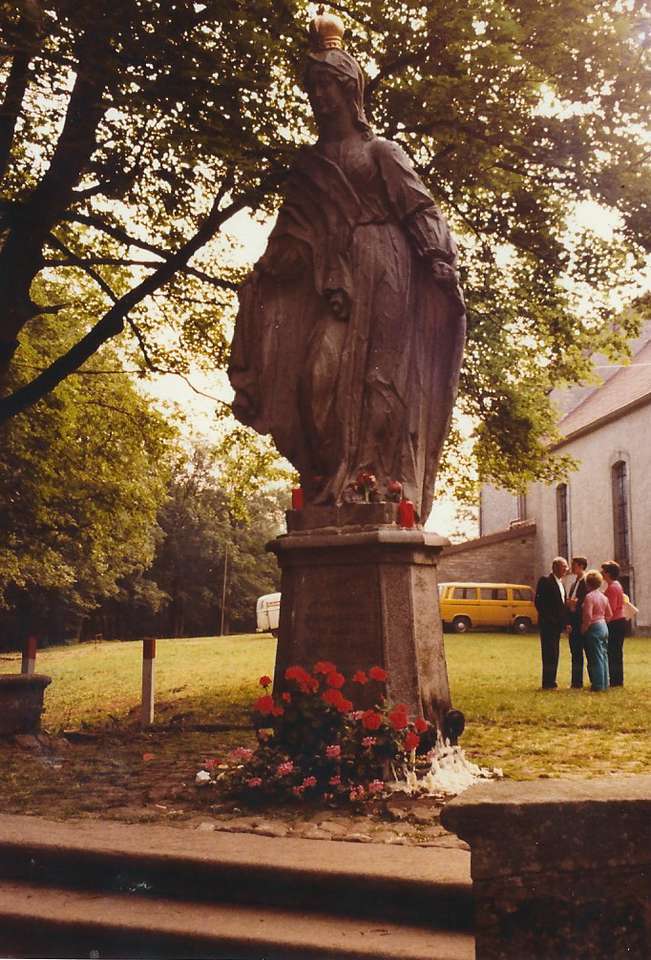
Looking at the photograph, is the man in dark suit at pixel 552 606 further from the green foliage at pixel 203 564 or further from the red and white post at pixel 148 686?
the green foliage at pixel 203 564

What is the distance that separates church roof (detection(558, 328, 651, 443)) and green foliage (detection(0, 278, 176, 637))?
17039 mm

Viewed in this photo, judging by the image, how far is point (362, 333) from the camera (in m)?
6.19

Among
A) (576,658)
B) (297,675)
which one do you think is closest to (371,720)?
(297,675)

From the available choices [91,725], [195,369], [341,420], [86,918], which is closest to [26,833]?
[86,918]

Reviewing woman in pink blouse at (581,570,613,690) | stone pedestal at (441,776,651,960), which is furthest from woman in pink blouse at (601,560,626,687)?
stone pedestal at (441,776,651,960)

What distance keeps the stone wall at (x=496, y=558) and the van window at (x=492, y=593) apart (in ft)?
13.9

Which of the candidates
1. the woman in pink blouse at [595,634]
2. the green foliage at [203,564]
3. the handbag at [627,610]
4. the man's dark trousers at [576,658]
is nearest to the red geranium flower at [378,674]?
the woman in pink blouse at [595,634]

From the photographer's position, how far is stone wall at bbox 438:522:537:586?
38812 mm

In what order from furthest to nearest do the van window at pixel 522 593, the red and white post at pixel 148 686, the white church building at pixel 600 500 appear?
1. the van window at pixel 522 593
2. the white church building at pixel 600 500
3. the red and white post at pixel 148 686

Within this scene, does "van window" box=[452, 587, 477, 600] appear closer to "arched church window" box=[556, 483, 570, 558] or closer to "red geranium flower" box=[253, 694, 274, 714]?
"arched church window" box=[556, 483, 570, 558]

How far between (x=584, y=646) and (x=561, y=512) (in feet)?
90.6

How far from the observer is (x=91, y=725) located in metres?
9.58

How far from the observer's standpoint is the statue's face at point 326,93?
20.3 feet

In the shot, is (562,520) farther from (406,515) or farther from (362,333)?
(406,515)
